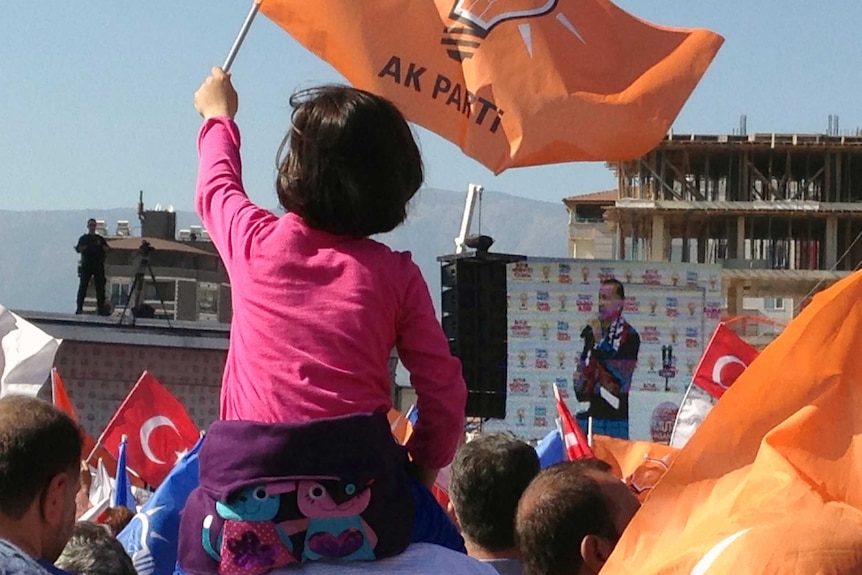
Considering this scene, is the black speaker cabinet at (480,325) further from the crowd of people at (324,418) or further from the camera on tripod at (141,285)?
the camera on tripod at (141,285)

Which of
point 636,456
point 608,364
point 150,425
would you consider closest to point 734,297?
point 608,364

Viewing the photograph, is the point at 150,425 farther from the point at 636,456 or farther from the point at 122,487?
the point at 636,456

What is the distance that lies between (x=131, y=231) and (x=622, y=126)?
64.1 metres

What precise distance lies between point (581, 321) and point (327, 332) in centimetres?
1373

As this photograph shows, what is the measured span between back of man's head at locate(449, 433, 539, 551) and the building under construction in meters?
58.9

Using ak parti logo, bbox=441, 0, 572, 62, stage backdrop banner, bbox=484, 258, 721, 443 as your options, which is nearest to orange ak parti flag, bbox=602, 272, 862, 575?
ak parti logo, bbox=441, 0, 572, 62

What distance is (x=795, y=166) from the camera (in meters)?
64.3

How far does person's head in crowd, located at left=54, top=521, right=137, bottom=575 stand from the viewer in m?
3.53

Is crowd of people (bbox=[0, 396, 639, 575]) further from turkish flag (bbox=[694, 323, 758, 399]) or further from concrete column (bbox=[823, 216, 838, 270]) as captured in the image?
concrete column (bbox=[823, 216, 838, 270])

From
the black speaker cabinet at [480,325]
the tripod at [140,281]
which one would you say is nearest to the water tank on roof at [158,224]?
the tripod at [140,281]

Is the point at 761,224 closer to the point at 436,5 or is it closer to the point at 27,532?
the point at 436,5

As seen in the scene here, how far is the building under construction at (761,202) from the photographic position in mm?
62344

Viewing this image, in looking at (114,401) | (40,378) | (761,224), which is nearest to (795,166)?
(761,224)

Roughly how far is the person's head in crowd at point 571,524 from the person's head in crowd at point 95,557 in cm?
92
